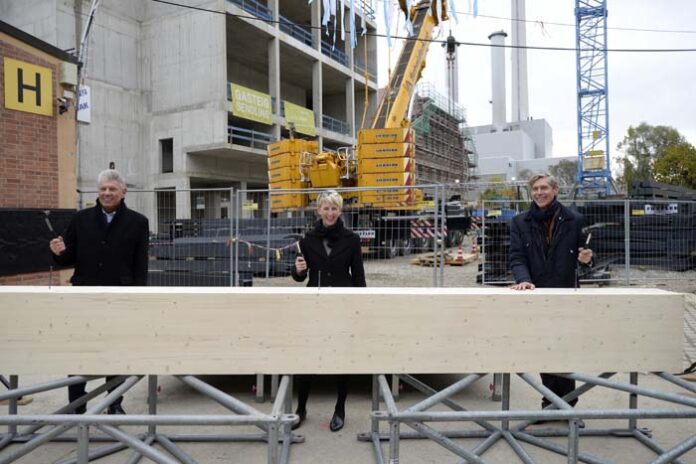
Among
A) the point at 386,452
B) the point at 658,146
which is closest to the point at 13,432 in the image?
the point at 386,452

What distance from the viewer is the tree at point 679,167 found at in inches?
1257

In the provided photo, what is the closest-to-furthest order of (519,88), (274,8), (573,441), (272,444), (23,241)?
(272,444) < (573,441) < (23,241) < (274,8) < (519,88)

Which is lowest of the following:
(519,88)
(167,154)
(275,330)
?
(275,330)

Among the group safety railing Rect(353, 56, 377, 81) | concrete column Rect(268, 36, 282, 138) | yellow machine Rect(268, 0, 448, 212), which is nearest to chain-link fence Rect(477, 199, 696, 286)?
yellow machine Rect(268, 0, 448, 212)

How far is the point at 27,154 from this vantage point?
6.95m

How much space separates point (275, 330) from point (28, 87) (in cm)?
677

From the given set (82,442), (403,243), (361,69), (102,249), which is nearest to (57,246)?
(102,249)

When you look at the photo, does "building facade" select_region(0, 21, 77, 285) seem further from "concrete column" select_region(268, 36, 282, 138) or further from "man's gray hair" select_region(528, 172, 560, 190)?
"concrete column" select_region(268, 36, 282, 138)

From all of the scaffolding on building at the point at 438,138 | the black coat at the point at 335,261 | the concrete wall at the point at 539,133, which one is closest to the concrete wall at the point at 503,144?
the concrete wall at the point at 539,133

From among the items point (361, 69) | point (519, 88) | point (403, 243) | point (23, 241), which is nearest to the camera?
point (23, 241)

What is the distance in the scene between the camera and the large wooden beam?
2.76 m

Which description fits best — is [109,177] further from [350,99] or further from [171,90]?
[350,99]

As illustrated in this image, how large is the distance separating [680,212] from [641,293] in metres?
10.9

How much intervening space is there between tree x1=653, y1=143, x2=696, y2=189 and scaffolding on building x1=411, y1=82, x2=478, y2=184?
55.6 feet
